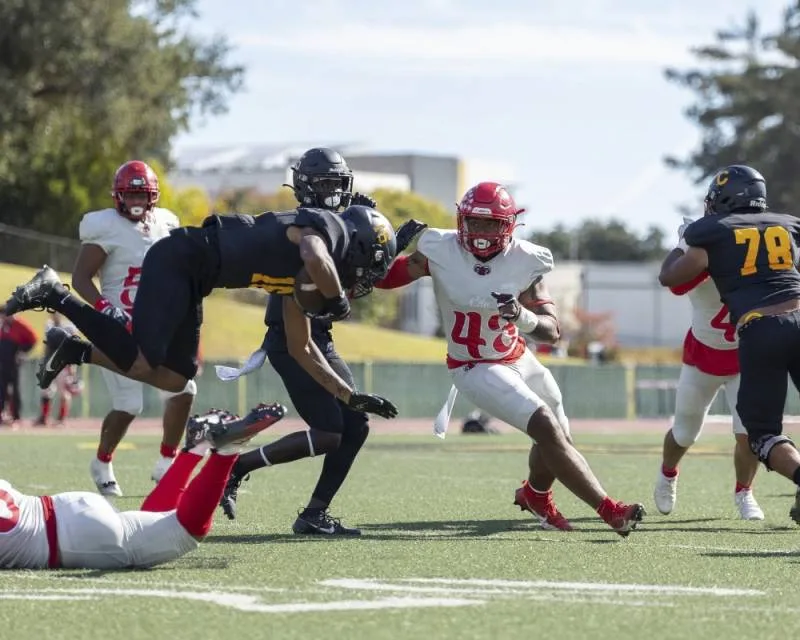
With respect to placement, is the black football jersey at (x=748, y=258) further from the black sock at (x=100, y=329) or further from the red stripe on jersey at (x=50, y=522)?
the red stripe on jersey at (x=50, y=522)

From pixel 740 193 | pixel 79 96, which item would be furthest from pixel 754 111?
pixel 740 193

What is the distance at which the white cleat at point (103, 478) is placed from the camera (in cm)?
1049

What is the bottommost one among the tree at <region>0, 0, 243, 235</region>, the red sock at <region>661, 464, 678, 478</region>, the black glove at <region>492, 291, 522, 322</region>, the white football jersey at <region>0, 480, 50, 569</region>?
A: the red sock at <region>661, 464, 678, 478</region>

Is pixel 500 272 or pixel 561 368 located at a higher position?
pixel 500 272

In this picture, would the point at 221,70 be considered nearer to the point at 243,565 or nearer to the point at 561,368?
the point at 561,368

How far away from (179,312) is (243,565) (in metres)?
1.23

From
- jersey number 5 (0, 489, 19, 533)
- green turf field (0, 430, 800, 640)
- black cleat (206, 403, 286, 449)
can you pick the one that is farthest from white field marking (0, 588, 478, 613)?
black cleat (206, 403, 286, 449)

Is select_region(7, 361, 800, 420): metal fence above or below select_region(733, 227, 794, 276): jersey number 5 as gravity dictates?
below

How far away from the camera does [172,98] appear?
42.6m

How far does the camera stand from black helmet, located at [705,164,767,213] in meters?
8.34

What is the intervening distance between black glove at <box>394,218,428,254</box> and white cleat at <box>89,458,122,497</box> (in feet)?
10.4

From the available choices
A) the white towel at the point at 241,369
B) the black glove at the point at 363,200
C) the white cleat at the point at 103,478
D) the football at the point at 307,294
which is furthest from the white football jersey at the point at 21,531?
the white cleat at the point at 103,478

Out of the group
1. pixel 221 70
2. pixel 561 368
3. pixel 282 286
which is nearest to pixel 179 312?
pixel 282 286

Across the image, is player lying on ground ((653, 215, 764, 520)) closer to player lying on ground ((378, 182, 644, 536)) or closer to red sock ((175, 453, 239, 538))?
player lying on ground ((378, 182, 644, 536))
